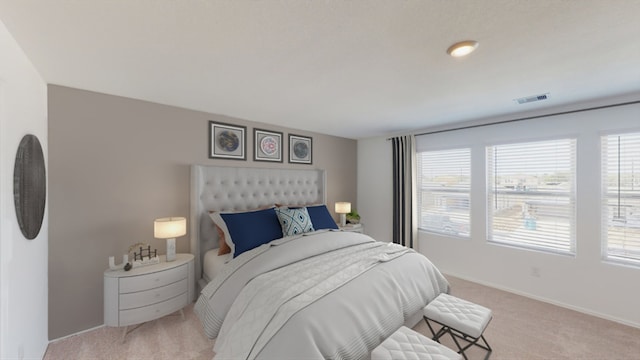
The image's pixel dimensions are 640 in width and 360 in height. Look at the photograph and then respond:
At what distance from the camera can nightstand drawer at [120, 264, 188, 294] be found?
205 centimetres

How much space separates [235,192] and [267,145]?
32.8 inches

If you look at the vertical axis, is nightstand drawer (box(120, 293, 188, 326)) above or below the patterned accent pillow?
below

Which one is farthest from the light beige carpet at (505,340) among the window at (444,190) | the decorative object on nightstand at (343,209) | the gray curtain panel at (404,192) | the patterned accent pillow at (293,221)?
the decorative object on nightstand at (343,209)

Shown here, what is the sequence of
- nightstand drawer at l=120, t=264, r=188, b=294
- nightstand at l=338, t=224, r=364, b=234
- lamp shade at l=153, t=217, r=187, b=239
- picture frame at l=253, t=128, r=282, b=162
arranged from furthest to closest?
nightstand at l=338, t=224, r=364, b=234, picture frame at l=253, t=128, r=282, b=162, lamp shade at l=153, t=217, r=187, b=239, nightstand drawer at l=120, t=264, r=188, b=294

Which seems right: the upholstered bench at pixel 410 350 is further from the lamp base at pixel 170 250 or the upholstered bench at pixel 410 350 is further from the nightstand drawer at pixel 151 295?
the lamp base at pixel 170 250

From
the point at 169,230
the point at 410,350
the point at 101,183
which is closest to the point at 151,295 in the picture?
the point at 169,230

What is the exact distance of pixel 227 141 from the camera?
10.2 feet

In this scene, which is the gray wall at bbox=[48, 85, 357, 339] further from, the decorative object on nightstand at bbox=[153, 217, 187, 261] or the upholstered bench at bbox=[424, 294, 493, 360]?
the upholstered bench at bbox=[424, 294, 493, 360]

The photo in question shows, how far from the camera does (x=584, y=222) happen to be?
2646 millimetres

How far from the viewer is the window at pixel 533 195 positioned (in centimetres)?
279

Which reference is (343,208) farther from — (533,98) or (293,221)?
(533,98)

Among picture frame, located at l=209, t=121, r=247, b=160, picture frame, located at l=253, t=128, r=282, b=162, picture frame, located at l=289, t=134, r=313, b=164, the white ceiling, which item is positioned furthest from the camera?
picture frame, located at l=289, t=134, r=313, b=164

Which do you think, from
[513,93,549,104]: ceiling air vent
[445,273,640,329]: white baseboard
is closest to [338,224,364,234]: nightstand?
[445,273,640,329]: white baseboard

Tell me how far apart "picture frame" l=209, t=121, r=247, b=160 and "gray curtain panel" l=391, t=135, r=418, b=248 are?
2520 mm
